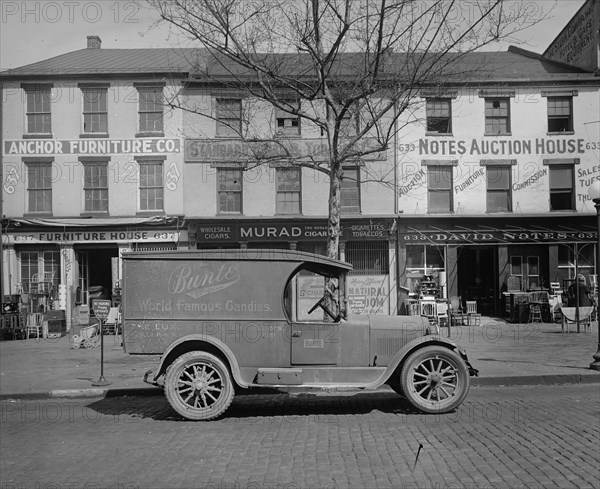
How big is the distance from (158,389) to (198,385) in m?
2.90

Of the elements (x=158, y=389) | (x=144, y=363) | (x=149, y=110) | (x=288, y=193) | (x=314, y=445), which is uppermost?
(x=149, y=110)

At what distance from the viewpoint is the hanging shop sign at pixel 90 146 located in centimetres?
2323

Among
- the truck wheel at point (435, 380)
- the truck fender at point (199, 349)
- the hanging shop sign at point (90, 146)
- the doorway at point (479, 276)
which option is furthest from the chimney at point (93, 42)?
the truck wheel at point (435, 380)

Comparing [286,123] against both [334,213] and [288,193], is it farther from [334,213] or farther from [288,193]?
[334,213]

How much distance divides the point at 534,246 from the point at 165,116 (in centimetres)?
1456

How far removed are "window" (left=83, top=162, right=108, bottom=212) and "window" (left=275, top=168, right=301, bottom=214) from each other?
637 cm

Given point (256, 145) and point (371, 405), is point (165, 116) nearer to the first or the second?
point (256, 145)

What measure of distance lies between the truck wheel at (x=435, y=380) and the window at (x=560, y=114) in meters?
18.2

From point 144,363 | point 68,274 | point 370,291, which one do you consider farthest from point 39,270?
point 370,291

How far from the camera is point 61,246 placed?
2306 centimetres

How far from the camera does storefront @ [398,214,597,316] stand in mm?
23078

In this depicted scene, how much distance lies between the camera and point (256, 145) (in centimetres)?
2153

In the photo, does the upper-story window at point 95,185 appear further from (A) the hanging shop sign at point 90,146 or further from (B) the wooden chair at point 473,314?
(B) the wooden chair at point 473,314

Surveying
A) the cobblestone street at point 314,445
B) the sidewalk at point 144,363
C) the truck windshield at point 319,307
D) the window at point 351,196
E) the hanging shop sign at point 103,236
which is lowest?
the sidewalk at point 144,363
